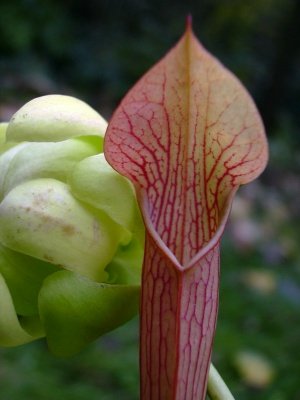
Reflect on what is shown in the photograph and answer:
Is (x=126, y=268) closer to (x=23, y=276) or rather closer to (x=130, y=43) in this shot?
(x=23, y=276)

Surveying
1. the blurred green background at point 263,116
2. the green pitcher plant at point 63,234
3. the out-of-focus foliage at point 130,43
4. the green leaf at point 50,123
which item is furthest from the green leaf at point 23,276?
the out-of-focus foliage at point 130,43

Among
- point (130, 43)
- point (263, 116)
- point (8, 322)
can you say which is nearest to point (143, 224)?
point (8, 322)

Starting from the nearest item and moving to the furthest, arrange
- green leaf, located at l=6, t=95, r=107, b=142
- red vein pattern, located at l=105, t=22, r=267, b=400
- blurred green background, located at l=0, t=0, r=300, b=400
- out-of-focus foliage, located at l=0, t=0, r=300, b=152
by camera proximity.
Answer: red vein pattern, located at l=105, t=22, r=267, b=400 → green leaf, located at l=6, t=95, r=107, b=142 → blurred green background, located at l=0, t=0, r=300, b=400 → out-of-focus foliage, located at l=0, t=0, r=300, b=152

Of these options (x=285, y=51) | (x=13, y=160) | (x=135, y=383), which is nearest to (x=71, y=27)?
(x=285, y=51)

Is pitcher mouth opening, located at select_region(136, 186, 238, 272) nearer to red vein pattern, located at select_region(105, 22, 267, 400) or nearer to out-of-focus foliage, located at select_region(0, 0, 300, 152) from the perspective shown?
red vein pattern, located at select_region(105, 22, 267, 400)

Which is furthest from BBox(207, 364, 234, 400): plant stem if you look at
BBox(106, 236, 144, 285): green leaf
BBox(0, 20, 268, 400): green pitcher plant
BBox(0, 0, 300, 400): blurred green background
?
BBox(0, 0, 300, 400): blurred green background

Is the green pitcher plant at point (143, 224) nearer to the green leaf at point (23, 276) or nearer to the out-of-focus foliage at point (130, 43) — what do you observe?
the green leaf at point (23, 276)
